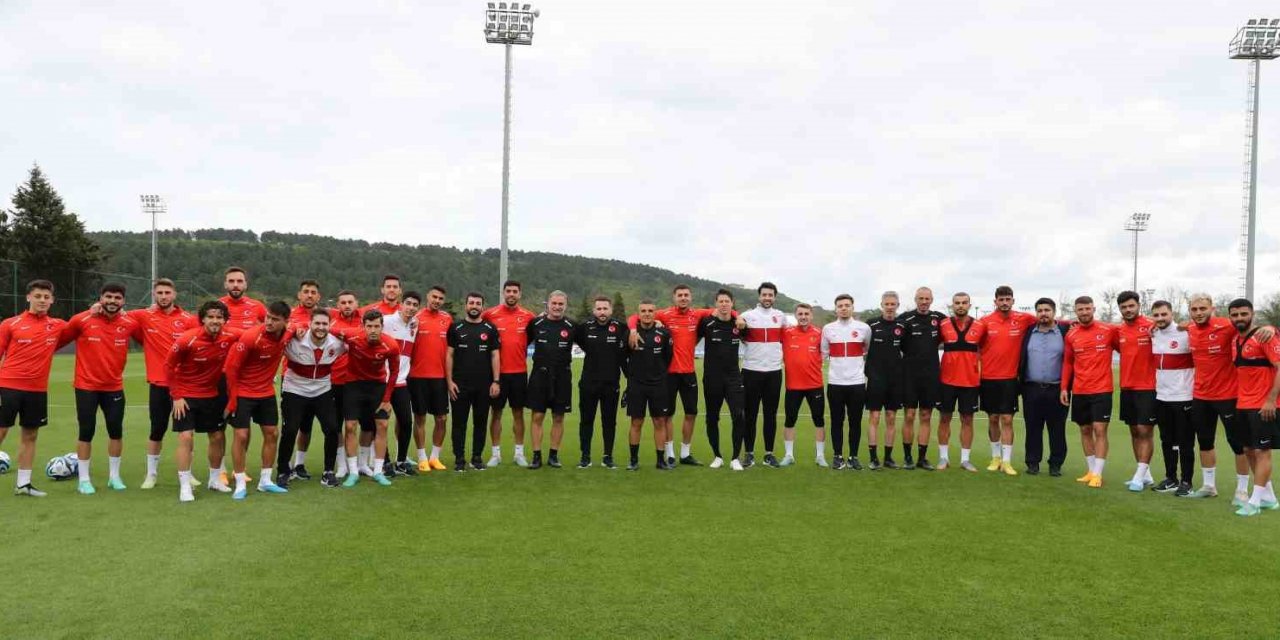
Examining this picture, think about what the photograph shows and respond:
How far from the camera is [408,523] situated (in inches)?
234

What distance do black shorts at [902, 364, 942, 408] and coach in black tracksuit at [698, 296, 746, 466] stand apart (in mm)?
1888

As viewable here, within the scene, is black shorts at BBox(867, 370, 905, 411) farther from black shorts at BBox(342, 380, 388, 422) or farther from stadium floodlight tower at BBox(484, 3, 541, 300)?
stadium floodlight tower at BBox(484, 3, 541, 300)

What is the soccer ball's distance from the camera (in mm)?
7555

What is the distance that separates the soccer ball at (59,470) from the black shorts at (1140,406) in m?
10.9

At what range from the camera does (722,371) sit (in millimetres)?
8719

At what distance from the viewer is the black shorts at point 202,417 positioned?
272 inches

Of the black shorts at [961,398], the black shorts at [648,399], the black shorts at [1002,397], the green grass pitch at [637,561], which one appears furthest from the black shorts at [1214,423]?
the black shorts at [648,399]

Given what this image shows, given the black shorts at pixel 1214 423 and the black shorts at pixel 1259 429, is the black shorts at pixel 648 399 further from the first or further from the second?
the black shorts at pixel 1259 429

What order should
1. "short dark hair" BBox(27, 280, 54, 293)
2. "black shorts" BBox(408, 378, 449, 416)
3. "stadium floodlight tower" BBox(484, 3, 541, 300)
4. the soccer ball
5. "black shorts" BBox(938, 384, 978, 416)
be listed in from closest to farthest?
"short dark hair" BBox(27, 280, 54, 293) < the soccer ball < "black shorts" BBox(408, 378, 449, 416) < "black shorts" BBox(938, 384, 978, 416) < "stadium floodlight tower" BBox(484, 3, 541, 300)

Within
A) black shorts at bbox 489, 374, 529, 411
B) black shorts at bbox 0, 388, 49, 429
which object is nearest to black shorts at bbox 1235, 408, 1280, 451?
black shorts at bbox 489, 374, 529, 411

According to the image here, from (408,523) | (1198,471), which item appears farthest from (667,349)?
(1198,471)

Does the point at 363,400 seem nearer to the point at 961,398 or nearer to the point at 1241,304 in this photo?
the point at 961,398

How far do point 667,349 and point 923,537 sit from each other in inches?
144

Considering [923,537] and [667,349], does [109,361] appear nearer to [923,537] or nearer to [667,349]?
[667,349]
